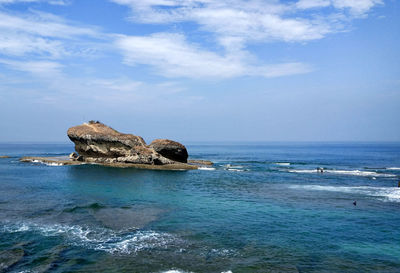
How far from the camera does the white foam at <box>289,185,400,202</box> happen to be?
41534 mm

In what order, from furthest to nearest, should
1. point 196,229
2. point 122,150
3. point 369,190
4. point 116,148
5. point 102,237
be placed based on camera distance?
point 116,148 → point 122,150 → point 369,190 → point 196,229 → point 102,237

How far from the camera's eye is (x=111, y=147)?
78.9 meters

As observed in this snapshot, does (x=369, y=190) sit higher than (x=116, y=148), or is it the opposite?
(x=116, y=148)

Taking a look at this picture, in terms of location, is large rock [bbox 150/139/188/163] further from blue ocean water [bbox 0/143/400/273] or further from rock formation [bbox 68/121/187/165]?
blue ocean water [bbox 0/143/400/273]

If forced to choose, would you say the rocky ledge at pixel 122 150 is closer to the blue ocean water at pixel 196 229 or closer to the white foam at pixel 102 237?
the blue ocean water at pixel 196 229

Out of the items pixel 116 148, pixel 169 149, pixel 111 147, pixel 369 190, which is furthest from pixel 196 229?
pixel 111 147

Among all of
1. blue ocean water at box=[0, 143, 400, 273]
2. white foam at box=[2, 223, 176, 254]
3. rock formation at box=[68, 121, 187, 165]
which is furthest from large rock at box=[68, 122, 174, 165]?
white foam at box=[2, 223, 176, 254]

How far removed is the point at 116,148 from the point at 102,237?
188 ft

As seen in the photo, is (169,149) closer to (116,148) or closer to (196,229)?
(116,148)

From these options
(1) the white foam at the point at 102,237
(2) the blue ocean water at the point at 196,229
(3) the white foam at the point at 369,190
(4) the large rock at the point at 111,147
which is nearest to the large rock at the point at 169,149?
(4) the large rock at the point at 111,147

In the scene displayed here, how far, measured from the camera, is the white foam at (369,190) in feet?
136

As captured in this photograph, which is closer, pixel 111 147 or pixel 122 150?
pixel 122 150

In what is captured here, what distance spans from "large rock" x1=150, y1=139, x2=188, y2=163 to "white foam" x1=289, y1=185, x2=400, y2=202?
36.3 m

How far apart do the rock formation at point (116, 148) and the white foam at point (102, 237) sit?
5005 centimetres
